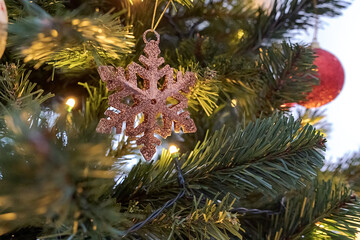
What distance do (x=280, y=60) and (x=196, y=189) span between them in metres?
0.22

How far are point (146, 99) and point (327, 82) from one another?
1.21ft

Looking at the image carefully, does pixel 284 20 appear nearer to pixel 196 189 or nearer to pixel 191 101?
pixel 191 101

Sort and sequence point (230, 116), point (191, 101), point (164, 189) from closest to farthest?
point (164, 189), point (191, 101), point (230, 116)

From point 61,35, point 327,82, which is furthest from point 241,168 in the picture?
point 327,82

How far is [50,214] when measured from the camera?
171mm

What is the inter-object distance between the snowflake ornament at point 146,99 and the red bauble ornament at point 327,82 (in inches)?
11.7

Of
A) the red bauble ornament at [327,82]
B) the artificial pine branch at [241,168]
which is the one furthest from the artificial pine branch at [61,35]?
the red bauble ornament at [327,82]

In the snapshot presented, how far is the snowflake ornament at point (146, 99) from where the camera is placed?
362 millimetres

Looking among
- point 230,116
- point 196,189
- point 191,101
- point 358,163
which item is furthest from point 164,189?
point 358,163

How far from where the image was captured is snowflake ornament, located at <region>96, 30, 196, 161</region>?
0.36 m

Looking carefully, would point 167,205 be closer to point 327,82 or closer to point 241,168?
point 241,168

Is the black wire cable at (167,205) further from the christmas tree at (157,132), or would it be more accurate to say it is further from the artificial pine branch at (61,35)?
the artificial pine branch at (61,35)

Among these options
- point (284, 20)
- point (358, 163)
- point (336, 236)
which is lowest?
point (336, 236)

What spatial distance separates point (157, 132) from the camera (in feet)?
1.28
